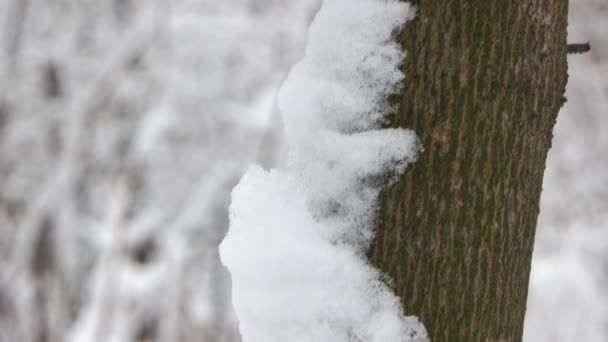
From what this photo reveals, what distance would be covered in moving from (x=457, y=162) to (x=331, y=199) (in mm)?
178

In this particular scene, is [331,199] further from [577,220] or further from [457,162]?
[577,220]

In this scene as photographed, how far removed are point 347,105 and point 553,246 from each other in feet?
15.6

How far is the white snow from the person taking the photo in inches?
34.4

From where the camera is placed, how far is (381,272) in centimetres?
87

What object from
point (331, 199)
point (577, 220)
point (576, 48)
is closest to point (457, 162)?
point (331, 199)

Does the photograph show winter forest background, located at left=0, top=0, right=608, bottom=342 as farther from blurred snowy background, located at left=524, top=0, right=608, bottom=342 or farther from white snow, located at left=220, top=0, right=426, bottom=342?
white snow, located at left=220, top=0, right=426, bottom=342

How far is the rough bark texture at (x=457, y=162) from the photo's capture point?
2.83 feet

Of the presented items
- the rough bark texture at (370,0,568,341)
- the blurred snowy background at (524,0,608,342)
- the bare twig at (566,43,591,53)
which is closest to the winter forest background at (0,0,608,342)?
the blurred snowy background at (524,0,608,342)

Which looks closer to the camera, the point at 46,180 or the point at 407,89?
the point at 407,89

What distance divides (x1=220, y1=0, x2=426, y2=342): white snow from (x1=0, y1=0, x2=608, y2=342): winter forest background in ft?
10.4

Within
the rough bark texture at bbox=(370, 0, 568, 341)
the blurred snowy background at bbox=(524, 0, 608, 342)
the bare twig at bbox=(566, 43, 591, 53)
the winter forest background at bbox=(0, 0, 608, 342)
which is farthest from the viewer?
the blurred snowy background at bbox=(524, 0, 608, 342)

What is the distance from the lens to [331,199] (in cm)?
91

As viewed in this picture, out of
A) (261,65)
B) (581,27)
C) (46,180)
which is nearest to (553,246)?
(581,27)

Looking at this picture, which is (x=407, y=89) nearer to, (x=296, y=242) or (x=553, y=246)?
(x=296, y=242)
